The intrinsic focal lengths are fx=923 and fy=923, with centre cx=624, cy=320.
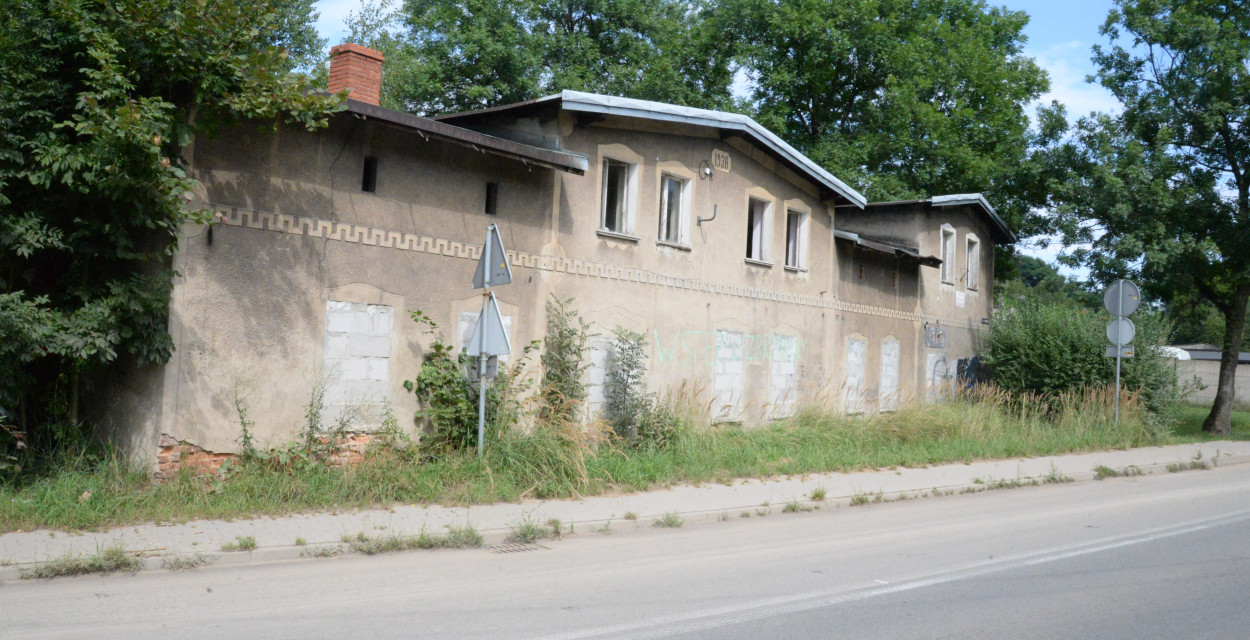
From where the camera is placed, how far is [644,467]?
11992mm

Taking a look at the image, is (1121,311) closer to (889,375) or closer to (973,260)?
(889,375)

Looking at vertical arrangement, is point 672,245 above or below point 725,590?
above

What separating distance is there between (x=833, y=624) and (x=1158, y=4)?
21844 millimetres

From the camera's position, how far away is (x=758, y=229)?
17.3 metres

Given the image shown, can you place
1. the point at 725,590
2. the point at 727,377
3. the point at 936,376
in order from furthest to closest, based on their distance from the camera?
the point at 936,376 < the point at 727,377 < the point at 725,590

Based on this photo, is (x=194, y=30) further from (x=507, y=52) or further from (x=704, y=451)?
(x=507, y=52)

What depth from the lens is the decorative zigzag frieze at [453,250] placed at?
10109 mm

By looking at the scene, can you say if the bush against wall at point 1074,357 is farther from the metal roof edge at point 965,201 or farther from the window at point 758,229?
the window at point 758,229

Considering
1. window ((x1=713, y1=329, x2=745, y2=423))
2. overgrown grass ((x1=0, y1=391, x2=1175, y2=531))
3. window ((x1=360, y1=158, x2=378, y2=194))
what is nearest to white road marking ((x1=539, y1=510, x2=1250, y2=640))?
overgrown grass ((x1=0, y1=391, x2=1175, y2=531))

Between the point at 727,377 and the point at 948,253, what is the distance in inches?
368

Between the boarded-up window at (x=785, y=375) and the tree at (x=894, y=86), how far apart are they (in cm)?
1336

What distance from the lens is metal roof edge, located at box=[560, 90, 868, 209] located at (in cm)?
1304

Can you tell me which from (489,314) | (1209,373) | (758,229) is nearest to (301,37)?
(758,229)

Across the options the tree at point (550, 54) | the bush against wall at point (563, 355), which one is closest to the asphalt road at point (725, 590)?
the bush against wall at point (563, 355)
